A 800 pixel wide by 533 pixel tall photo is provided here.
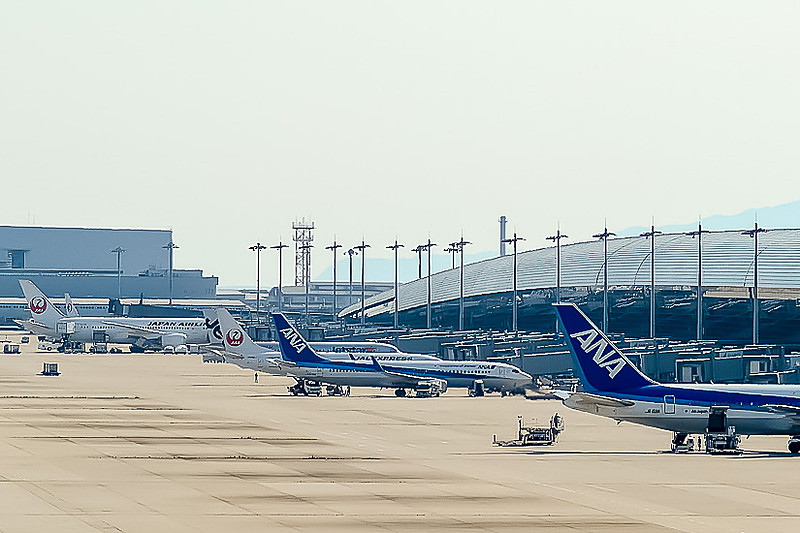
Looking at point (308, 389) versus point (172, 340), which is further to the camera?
point (172, 340)

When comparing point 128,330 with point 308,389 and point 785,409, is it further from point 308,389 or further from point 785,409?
point 785,409

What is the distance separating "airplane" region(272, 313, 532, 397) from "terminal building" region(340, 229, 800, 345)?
2695 centimetres

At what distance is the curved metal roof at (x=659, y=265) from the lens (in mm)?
153125

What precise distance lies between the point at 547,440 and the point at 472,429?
10033mm

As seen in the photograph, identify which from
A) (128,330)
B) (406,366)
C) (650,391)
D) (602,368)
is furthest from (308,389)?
(128,330)

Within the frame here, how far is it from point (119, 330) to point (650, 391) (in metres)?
126

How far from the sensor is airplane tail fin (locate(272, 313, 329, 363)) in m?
101

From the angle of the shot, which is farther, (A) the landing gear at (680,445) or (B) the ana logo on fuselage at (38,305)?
(B) the ana logo on fuselage at (38,305)

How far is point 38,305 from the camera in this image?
18188 centimetres

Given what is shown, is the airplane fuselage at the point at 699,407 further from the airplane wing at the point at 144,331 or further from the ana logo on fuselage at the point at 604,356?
the airplane wing at the point at 144,331

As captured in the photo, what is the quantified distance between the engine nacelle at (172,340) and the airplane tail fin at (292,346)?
2961 inches

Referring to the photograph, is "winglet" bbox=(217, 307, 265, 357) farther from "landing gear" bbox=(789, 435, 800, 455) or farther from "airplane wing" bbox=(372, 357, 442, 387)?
"landing gear" bbox=(789, 435, 800, 455)

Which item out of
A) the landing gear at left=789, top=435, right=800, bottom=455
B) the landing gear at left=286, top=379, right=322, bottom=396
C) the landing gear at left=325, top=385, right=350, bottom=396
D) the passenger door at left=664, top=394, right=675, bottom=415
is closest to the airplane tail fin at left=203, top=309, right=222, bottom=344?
the landing gear at left=325, top=385, right=350, bottom=396

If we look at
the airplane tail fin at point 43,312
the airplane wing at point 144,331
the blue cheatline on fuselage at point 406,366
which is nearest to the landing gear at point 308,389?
the blue cheatline on fuselage at point 406,366
